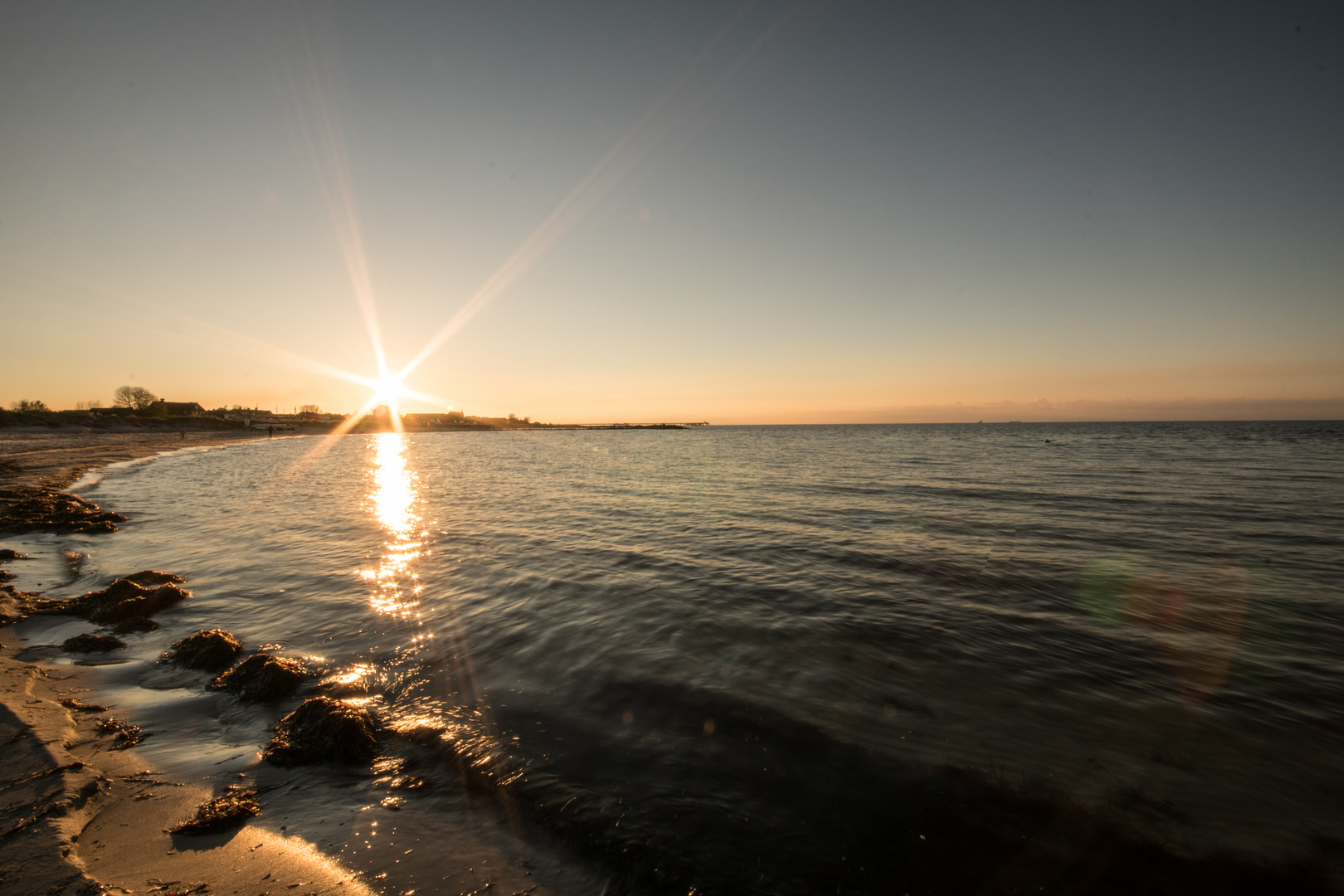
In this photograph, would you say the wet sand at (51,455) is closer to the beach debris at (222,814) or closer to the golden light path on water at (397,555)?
the golden light path on water at (397,555)

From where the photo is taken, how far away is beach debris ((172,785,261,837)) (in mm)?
4531

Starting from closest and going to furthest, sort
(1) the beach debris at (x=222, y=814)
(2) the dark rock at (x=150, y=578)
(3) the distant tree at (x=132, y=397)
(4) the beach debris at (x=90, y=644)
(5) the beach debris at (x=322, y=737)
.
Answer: (1) the beach debris at (x=222, y=814) → (5) the beach debris at (x=322, y=737) → (4) the beach debris at (x=90, y=644) → (2) the dark rock at (x=150, y=578) → (3) the distant tree at (x=132, y=397)

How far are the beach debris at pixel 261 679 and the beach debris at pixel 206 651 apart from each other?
53 centimetres

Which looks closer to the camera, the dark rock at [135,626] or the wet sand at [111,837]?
the wet sand at [111,837]

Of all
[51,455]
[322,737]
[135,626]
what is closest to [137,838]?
[322,737]

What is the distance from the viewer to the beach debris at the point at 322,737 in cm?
578

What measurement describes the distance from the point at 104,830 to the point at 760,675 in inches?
286

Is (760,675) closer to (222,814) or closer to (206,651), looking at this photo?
(222,814)

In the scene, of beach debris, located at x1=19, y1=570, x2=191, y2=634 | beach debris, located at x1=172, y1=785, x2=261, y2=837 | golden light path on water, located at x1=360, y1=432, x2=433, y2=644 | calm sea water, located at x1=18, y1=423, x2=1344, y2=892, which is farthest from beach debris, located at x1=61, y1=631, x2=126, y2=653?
beach debris, located at x1=172, y1=785, x2=261, y2=837

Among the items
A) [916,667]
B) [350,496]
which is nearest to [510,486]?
[350,496]

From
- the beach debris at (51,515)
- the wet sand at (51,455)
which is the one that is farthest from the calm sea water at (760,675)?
the wet sand at (51,455)

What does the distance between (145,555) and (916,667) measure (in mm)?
21040

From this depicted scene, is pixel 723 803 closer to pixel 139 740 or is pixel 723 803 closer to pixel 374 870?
pixel 374 870

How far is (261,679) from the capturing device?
7.35 metres
